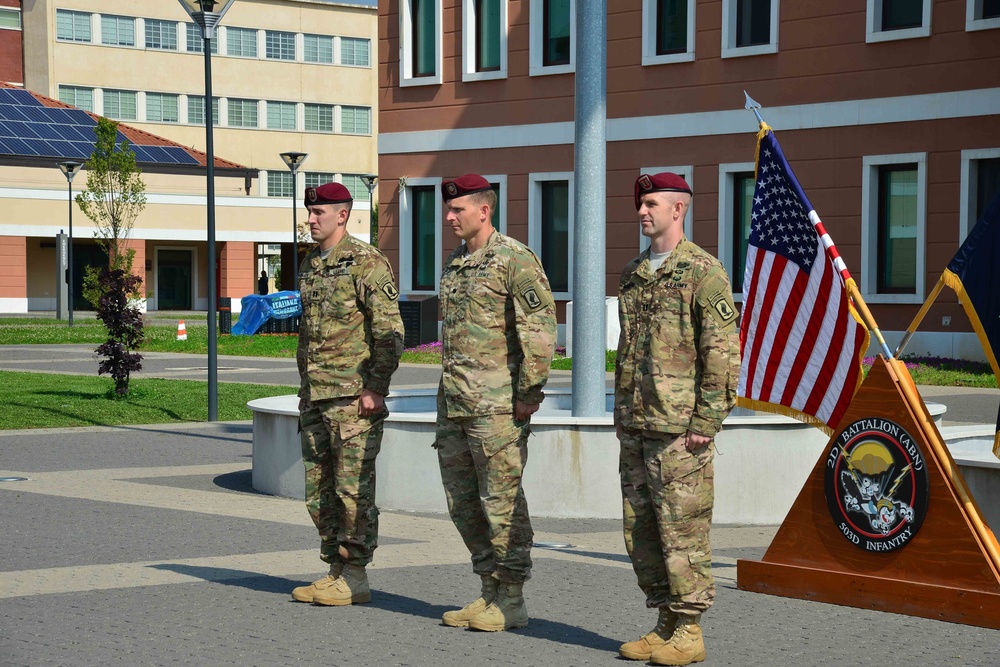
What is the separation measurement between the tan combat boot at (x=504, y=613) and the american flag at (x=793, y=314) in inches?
74.0

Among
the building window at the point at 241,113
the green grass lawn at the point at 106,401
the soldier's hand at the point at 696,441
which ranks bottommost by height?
the green grass lawn at the point at 106,401

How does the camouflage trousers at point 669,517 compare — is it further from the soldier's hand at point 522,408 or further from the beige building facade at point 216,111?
the beige building facade at point 216,111

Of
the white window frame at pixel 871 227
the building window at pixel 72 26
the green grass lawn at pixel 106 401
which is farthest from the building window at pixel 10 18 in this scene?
the white window frame at pixel 871 227

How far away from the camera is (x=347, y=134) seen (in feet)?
247

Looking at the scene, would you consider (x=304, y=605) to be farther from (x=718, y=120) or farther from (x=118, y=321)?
(x=718, y=120)

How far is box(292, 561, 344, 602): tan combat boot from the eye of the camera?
7590mm

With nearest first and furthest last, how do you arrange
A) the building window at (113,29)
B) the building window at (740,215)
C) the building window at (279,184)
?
the building window at (740,215), the building window at (113,29), the building window at (279,184)

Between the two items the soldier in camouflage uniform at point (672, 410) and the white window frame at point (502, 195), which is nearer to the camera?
the soldier in camouflage uniform at point (672, 410)

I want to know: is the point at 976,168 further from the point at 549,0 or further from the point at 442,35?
the point at 442,35

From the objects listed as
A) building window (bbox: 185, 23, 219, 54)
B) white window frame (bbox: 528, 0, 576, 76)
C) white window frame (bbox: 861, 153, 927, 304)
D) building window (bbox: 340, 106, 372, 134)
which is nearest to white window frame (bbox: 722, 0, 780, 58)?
white window frame (bbox: 861, 153, 927, 304)

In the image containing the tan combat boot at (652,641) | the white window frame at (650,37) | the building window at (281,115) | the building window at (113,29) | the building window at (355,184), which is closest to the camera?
the tan combat boot at (652,641)

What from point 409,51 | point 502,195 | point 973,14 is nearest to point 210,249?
point 973,14

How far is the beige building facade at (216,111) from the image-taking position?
6244cm

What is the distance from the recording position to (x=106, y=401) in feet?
64.6
